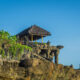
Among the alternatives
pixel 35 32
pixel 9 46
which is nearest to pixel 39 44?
pixel 35 32

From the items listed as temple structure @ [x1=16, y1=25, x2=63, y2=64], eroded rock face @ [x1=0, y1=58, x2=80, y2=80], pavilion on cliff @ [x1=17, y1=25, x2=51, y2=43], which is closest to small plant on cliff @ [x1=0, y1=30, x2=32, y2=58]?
eroded rock face @ [x1=0, y1=58, x2=80, y2=80]

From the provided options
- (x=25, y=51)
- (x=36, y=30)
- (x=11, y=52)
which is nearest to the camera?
(x=11, y=52)

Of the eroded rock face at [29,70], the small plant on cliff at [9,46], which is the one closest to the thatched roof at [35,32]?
the small plant on cliff at [9,46]

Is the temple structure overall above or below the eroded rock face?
above

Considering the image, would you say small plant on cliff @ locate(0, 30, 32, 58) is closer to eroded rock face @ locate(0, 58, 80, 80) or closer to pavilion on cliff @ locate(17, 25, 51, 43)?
eroded rock face @ locate(0, 58, 80, 80)

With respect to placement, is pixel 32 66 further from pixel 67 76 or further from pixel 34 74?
pixel 67 76

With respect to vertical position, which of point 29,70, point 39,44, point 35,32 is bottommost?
point 29,70

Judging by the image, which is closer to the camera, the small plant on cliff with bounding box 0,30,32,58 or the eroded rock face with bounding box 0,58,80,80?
the eroded rock face with bounding box 0,58,80,80

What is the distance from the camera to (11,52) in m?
28.8

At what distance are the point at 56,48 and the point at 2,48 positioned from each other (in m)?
12.9

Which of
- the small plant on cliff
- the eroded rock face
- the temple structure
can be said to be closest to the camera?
the eroded rock face

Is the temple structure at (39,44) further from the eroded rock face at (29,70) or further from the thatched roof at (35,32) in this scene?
the eroded rock face at (29,70)

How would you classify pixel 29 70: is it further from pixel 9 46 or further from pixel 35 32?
pixel 35 32

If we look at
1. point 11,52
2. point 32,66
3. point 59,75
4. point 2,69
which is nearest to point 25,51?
point 11,52
